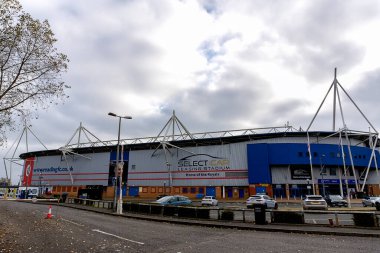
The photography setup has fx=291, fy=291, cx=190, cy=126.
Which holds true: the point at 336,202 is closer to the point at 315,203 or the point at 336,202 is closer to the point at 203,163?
the point at 315,203

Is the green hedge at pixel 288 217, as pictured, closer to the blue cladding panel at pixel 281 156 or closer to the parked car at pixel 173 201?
the parked car at pixel 173 201

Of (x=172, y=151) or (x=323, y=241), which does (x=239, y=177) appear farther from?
(x=323, y=241)

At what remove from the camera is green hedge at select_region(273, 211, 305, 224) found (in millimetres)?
14957

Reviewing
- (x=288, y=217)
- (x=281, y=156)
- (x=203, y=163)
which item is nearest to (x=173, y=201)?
(x=288, y=217)

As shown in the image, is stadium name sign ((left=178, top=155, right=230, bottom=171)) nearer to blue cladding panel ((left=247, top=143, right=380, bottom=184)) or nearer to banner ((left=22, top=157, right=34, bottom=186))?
blue cladding panel ((left=247, top=143, right=380, bottom=184))

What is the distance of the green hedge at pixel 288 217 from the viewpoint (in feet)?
49.1

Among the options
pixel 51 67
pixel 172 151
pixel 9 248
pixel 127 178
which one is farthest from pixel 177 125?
pixel 9 248

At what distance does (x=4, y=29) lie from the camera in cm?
1293

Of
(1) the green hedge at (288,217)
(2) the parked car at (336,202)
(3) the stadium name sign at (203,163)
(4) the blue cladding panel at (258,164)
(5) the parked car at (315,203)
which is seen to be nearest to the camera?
(1) the green hedge at (288,217)

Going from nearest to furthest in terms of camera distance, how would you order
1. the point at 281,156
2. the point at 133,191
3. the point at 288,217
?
the point at 288,217, the point at 281,156, the point at 133,191

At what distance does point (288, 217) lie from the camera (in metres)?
15.3

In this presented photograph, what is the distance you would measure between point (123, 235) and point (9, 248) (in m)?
4.25

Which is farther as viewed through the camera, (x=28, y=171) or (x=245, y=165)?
(x=28, y=171)

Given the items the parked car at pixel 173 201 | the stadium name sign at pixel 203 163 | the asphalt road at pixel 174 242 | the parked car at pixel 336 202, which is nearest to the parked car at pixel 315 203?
the parked car at pixel 173 201
